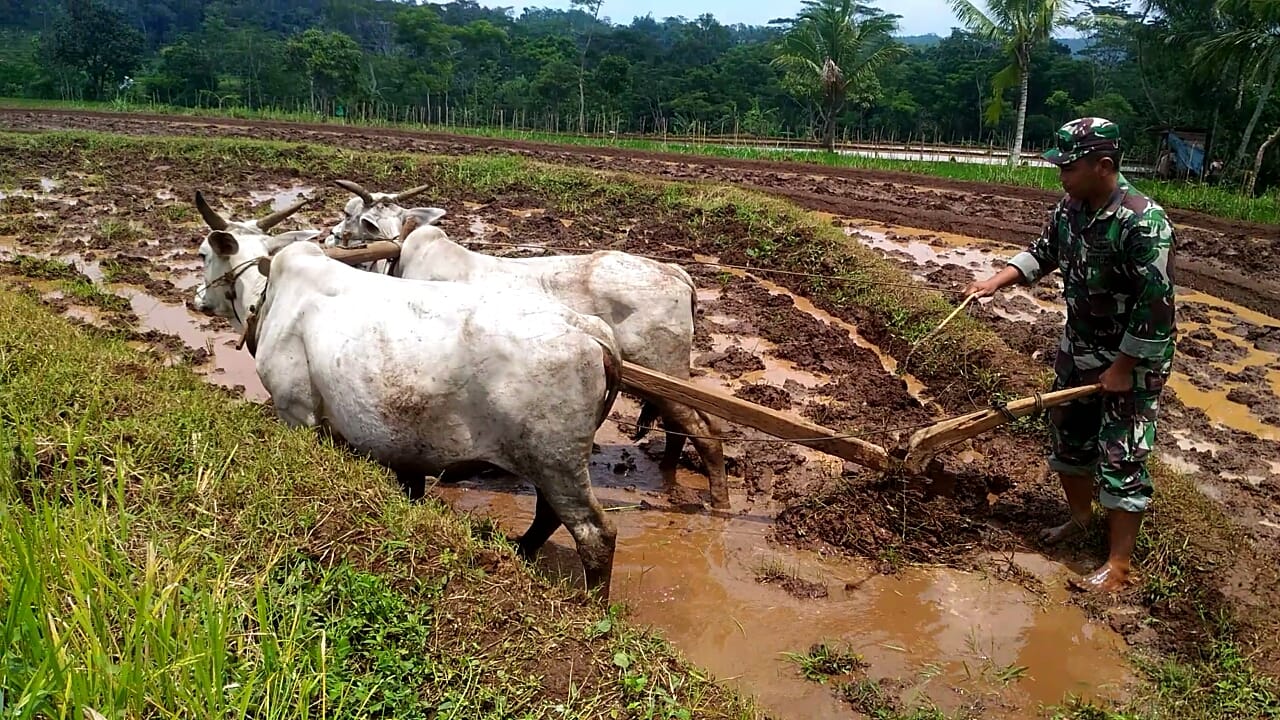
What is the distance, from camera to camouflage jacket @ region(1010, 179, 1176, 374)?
460 cm

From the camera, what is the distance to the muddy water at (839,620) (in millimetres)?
4375

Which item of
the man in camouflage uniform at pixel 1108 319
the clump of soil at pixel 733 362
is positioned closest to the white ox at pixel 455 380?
the man in camouflage uniform at pixel 1108 319

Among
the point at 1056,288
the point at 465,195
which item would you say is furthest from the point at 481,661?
the point at 465,195

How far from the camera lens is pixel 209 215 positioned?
18.5 ft

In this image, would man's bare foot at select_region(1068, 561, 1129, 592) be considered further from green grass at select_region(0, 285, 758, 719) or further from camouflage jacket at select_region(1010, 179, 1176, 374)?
green grass at select_region(0, 285, 758, 719)

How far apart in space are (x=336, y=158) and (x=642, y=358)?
1754cm

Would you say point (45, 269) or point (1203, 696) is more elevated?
point (45, 269)

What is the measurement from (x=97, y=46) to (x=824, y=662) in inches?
2433

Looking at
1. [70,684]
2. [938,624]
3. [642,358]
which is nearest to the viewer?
[70,684]

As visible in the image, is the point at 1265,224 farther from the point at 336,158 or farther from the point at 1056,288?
the point at 336,158

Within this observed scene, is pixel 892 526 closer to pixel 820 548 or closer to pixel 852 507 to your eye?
pixel 852 507

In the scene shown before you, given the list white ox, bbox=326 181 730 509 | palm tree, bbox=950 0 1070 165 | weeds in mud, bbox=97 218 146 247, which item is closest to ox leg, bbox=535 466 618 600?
white ox, bbox=326 181 730 509

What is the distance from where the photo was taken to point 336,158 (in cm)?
2142

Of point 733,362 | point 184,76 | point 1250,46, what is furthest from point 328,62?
point 733,362
